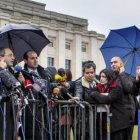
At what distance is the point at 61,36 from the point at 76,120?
49.9 m

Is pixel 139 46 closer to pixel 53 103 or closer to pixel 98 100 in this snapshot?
pixel 98 100

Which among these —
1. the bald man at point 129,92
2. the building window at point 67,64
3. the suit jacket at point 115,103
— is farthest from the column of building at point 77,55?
the suit jacket at point 115,103

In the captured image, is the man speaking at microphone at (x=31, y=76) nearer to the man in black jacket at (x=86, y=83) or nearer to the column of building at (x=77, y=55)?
the man in black jacket at (x=86, y=83)

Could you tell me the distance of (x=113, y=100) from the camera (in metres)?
5.30

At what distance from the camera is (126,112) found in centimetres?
532

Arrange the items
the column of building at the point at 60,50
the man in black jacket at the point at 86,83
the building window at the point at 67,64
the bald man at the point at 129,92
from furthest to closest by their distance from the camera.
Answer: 1. the building window at the point at 67,64
2. the column of building at the point at 60,50
3. the man in black jacket at the point at 86,83
4. the bald man at the point at 129,92

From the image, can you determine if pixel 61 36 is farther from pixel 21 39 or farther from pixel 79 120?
pixel 79 120

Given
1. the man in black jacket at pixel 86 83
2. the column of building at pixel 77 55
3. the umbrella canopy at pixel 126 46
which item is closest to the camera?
the man in black jacket at pixel 86 83

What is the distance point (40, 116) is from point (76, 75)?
1986 inches

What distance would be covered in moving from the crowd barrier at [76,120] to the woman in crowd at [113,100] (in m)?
0.12

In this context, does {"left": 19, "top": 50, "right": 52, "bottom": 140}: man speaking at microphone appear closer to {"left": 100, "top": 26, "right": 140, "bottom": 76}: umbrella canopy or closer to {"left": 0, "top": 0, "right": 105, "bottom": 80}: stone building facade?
{"left": 100, "top": 26, "right": 140, "bottom": 76}: umbrella canopy

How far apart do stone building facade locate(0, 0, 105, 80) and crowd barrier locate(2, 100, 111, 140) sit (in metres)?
45.6

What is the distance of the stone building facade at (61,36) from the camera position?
53.4 m

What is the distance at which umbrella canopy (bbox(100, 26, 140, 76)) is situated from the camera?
6559 millimetres
